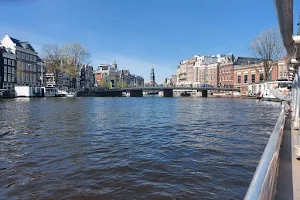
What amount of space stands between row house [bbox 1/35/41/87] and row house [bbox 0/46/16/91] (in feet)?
4.97

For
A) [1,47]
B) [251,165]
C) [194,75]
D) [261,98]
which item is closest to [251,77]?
[261,98]

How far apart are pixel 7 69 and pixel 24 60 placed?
1030 cm

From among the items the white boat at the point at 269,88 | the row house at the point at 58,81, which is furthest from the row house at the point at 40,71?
the white boat at the point at 269,88

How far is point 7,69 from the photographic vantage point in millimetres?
74562

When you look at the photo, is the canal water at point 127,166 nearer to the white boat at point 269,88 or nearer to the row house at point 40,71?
the white boat at point 269,88

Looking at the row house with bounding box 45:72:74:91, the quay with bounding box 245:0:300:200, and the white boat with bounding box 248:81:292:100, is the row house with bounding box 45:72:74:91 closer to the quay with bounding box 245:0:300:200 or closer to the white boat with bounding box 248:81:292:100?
the white boat with bounding box 248:81:292:100

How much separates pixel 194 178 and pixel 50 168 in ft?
13.3

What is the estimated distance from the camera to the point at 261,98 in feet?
206

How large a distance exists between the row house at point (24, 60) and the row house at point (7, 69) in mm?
1516

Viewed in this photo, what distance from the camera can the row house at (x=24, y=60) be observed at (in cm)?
7869

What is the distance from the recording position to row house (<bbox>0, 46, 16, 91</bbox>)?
72.3m

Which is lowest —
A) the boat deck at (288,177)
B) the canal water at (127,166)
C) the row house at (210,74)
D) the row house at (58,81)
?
the canal water at (127,166)

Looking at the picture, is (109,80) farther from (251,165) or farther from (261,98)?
(251,165)

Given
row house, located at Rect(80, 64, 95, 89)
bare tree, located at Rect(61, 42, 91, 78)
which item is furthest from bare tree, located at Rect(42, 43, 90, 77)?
row house, located at Rect(80, 64, 95, 89)
